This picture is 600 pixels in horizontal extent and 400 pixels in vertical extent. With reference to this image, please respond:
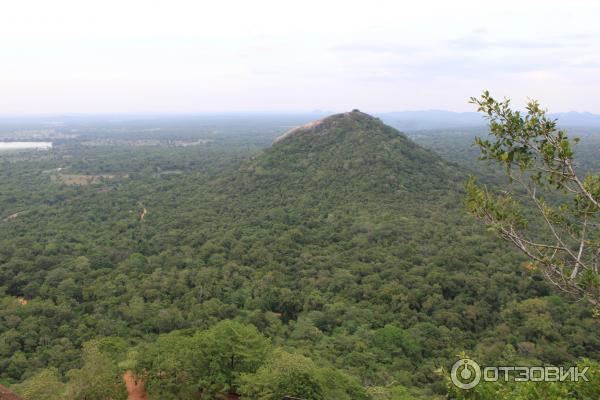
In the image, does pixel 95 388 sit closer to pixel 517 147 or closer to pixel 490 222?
pixel 490 222

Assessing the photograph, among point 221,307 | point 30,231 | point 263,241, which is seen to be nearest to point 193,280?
point 221,307

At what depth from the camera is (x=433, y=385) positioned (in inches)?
713

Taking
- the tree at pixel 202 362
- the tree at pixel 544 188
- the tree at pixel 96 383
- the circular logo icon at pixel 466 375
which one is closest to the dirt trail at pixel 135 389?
the tree at pixel 202 362

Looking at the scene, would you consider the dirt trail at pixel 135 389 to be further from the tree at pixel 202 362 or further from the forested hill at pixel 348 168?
the forested hill at pixel 348 168

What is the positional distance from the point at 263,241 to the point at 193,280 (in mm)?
8358

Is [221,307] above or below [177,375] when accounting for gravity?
below

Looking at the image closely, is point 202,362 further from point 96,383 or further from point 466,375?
point 466,375

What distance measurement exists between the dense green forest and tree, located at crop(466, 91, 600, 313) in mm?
598

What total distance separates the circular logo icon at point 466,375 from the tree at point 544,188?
245 centimetres

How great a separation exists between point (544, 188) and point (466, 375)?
155 inches

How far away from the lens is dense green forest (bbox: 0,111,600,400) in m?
15.2

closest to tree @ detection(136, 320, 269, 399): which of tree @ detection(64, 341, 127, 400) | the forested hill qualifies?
tree @ detection(64, 341, 127, 400)

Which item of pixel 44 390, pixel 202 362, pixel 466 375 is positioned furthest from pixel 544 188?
pixel 44 390

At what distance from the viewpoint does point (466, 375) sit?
25.8 ft
